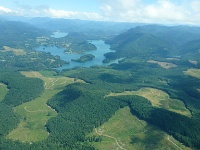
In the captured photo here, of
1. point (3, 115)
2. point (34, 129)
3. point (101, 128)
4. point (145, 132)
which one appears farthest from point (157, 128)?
point (3, 115)

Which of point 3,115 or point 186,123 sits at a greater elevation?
point 186,123

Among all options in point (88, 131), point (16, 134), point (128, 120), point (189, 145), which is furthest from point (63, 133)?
point (189, 145)

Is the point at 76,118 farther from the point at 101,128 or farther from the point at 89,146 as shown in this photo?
the point at 89,146

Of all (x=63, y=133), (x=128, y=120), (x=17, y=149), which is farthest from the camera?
(x=128, y=120)

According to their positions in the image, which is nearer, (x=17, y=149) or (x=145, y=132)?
(x=17, y=149)

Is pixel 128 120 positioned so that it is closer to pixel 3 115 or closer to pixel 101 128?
pixel 101 128

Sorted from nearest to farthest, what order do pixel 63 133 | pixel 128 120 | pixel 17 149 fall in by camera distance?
pixel 17 149 → pixel 63 133 → pixel 128 120
